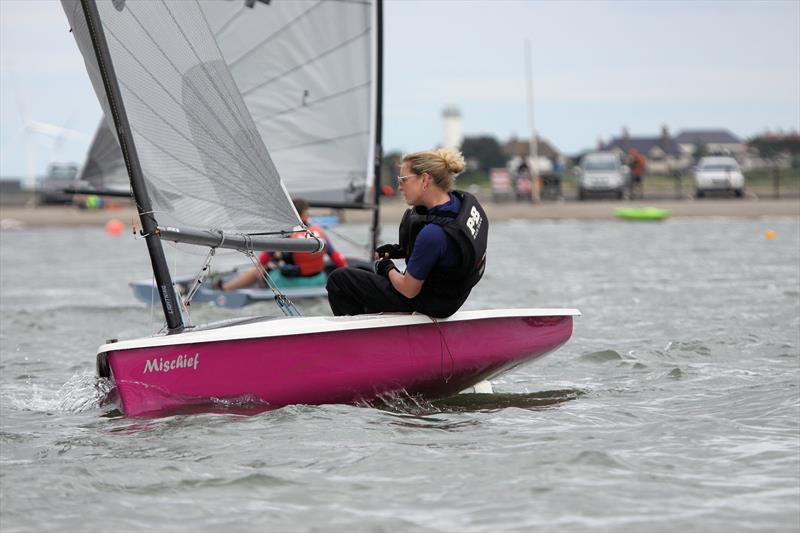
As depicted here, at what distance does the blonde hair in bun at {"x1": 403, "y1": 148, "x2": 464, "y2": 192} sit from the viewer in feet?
17.9

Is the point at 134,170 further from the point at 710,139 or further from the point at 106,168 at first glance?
the point at 710,139

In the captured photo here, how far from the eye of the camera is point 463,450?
480 centimetres

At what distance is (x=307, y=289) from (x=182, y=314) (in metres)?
4.34

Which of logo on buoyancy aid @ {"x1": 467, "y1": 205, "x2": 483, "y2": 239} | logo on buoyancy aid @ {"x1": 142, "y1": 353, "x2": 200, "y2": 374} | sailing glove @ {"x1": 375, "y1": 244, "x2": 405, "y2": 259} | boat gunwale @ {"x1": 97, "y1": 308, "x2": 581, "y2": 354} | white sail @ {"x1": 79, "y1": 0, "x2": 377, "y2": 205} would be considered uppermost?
white sail @ {"x1": 79, "y1": 0, "x2": 377, "y2": 205}

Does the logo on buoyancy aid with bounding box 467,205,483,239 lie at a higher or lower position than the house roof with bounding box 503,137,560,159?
lower

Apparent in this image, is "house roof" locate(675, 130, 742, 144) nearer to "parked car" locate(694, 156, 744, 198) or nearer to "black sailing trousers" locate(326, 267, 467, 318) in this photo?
"parked car" locate(694, 156, 744, 198)

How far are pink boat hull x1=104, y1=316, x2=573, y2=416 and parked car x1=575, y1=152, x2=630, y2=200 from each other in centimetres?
2419

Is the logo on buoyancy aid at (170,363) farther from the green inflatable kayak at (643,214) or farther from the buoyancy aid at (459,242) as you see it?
the green inflatable kayak at (643,214)

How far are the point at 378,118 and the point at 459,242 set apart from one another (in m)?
6.52

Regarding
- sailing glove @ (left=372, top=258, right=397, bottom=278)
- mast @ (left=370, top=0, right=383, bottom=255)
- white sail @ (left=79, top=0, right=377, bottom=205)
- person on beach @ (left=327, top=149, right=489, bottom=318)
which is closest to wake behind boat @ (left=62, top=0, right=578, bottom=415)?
person on beach @ (left=327, top=149, right=489, bottom=318)

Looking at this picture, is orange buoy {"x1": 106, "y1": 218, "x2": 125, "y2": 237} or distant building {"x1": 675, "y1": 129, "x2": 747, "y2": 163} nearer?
orange buoy {"x1": 106, "y1": 218, "x2": 125, "y2": 237}

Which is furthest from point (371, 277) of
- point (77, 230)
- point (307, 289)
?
point (77, 230)

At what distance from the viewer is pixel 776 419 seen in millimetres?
5344

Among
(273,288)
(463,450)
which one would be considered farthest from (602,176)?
(463,450)
